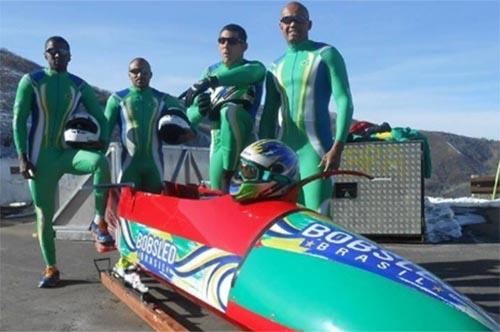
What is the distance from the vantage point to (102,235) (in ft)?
16.0

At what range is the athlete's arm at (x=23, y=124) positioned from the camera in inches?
201

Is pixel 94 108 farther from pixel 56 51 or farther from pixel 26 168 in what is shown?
pixel 26 168

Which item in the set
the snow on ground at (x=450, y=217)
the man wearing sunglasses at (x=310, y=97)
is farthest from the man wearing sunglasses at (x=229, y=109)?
the snow on ground at (x=450, y=217)

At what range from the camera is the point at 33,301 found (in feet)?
15.4

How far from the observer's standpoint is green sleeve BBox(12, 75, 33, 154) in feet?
Answer: 16.8

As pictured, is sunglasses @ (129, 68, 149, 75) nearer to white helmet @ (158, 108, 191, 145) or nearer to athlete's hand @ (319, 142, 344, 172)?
white helmet @ (158, 108, 191, 145)

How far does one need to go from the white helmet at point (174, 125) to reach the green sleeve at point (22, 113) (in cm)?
114

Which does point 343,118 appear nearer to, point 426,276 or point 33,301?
point 426,276

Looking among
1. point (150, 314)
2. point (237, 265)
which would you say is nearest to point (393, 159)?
point (150, 314)

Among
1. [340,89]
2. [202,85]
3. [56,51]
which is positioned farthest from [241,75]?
[56,51]

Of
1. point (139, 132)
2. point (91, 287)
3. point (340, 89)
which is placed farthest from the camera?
point (139, 132)

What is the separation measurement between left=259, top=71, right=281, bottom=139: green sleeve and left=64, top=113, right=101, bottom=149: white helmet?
1.75m

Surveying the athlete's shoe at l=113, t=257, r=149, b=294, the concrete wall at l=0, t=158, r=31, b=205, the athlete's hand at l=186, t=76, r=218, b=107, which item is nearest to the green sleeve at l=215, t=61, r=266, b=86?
the athlete's hand at l=186, t=76, r=218, b=107

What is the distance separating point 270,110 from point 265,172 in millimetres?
1214
